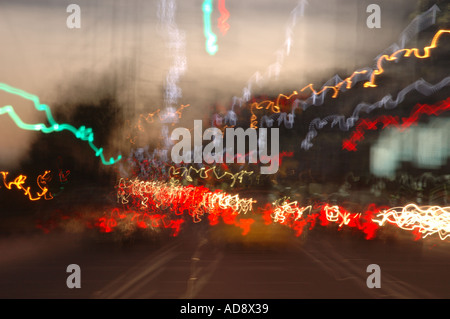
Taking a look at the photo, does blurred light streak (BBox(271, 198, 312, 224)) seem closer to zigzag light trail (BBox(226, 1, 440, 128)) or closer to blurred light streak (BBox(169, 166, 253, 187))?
zigzag light trail (BBox(226, 1, 440, 128))

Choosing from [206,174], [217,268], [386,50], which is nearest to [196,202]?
[386,50]

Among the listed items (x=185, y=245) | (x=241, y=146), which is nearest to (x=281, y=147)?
(x=241, y=146)

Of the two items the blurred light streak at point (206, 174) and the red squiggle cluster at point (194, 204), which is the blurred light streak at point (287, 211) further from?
the blurred light streak at point (206, 174)

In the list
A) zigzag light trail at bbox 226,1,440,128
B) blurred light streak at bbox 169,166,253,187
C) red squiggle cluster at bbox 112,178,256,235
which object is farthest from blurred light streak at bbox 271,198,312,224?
blurred light streak at bbox 169,166,253,187

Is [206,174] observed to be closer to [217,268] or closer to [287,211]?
[287,211]

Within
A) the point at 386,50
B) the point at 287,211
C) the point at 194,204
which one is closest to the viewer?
the point at 386,50

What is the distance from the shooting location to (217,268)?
12.8 meters

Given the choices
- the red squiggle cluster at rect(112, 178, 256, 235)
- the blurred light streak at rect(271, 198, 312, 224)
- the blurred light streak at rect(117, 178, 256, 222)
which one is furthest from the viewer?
the blurred light streak at rect(117, 178, 256, 222)

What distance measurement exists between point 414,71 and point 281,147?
2978 centimetres

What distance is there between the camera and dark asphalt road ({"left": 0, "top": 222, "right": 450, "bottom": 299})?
9.76 meters

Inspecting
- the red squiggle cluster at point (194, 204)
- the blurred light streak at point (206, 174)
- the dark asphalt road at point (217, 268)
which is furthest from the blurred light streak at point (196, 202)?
the blurred light streak at point (206, 174)

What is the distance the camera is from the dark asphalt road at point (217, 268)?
976 centimetres
